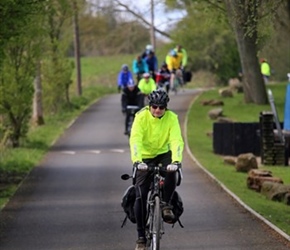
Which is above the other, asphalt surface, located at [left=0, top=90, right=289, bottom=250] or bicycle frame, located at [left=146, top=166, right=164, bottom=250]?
bicycle frame, located at [left=146, top=166, right=164, bottom=250]

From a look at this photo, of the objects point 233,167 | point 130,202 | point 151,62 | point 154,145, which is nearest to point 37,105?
point 151,62

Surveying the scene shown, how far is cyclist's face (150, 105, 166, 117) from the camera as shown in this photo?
466 inches

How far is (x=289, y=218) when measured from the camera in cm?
1582

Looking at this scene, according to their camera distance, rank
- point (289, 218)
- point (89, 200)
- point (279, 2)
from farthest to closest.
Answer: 1. point (89, 200)
2. point (289, 218)
3. point (279, 2)

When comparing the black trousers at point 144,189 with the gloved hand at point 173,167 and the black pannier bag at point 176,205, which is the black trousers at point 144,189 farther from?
the gloved hand at point 173,167

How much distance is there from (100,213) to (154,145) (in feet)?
16.5

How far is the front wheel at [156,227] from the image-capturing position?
1138cm

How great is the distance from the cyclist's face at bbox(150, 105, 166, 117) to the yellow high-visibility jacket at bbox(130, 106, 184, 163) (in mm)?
82

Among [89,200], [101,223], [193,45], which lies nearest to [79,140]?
[89,200]

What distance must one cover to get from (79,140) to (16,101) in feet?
12.2

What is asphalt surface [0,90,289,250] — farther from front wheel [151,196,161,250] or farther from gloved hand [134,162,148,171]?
gloved hand [134,162,148,171]

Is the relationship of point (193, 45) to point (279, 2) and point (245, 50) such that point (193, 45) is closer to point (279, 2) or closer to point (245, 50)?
point (245, 50)

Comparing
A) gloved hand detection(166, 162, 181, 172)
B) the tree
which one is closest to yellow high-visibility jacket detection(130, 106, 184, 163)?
gloved hand detection(166, 162, 181, 172)

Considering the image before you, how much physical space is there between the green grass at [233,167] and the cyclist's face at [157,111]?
341 cm
